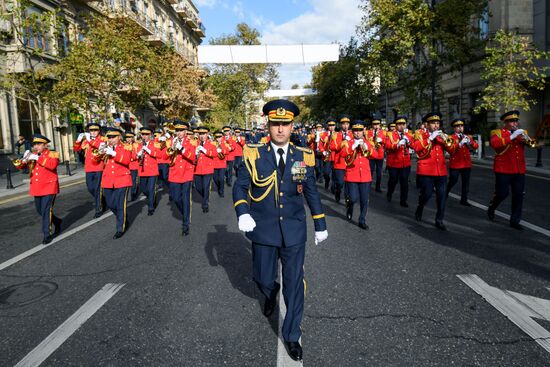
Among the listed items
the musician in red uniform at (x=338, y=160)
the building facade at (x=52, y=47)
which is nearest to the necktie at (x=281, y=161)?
the musician in red uniform at (x=338, y=160)

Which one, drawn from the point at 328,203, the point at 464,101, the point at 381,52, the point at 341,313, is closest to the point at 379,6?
the point at 381,52

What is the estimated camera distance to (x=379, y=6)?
22453 mm

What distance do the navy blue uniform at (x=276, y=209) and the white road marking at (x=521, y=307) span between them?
1926 millimetres

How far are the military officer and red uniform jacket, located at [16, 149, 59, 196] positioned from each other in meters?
5.02

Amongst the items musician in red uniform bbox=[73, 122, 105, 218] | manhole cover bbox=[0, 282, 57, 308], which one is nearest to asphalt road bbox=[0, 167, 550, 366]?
manhole cover bbox=[0, 282, 57, 308]

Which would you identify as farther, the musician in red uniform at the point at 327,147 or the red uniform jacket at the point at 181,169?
the musician in red uniform at the point at 327,147

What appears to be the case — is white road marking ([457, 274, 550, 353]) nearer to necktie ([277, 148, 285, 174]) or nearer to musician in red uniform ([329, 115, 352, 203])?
necktie ([277, 148, 285, 174])

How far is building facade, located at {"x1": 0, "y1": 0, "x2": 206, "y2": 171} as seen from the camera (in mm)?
20203

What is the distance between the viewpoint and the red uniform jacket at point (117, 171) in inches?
296

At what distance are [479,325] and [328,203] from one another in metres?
6.81

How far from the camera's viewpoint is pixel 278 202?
353 cm

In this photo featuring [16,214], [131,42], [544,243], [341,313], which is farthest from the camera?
[131,42]

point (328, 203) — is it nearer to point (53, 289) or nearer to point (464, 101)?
point (53, 289)

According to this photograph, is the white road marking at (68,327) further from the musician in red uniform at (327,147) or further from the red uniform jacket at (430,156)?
the musician in red uniform at (327,147)
